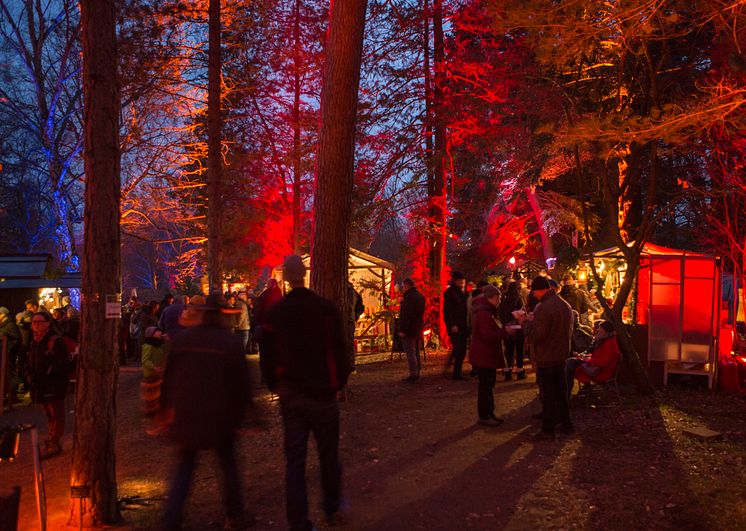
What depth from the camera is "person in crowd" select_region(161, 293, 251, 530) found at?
4.43m

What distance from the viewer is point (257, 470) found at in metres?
6.62

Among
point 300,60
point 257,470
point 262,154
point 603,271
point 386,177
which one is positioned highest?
→ point 300,60

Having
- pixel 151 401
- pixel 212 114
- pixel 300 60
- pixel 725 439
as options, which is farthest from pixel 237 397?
pixel 300 60

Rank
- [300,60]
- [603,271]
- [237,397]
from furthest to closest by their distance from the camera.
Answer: [300,60]
[603,271]
[237,397]

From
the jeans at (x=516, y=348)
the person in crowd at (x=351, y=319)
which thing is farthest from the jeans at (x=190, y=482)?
the jeans at (x=516, y=348)

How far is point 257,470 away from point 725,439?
555cm

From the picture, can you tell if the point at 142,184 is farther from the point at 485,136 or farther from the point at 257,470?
the point at 257,470

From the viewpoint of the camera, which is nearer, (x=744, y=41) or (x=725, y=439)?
(x=725, y=439)

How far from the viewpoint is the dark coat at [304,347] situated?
4.55 m

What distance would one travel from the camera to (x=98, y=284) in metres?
5.09

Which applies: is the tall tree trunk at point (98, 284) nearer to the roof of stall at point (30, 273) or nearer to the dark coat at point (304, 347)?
the dark coat at point (304, 347)

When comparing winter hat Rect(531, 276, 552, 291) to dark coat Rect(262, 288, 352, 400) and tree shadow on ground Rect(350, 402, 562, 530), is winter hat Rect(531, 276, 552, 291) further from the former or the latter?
dark coat Rect(262, 288, 352, 400)

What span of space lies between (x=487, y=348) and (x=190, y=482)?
4.40m

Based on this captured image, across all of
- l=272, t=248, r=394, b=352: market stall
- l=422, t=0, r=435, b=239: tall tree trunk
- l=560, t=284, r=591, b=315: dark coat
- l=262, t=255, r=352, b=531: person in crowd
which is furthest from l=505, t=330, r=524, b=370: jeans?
l=262, t=255, r=352, b=531: person in crowd
